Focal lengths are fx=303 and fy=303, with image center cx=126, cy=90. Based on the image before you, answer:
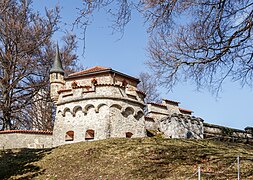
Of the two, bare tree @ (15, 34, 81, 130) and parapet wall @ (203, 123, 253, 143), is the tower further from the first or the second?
parapet wall @ (203, 123, 253, 143)

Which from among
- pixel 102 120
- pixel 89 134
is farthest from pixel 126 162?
pixel 89 134

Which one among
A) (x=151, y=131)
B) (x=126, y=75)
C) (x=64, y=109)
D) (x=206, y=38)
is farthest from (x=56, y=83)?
(x=206, y=38)

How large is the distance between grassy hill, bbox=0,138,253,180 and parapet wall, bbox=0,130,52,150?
3.29 m

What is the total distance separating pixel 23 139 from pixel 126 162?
964cm

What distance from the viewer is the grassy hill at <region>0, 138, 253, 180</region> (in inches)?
408

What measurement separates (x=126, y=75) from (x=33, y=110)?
8.35 metres

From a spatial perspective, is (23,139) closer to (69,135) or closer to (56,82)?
(69,135)

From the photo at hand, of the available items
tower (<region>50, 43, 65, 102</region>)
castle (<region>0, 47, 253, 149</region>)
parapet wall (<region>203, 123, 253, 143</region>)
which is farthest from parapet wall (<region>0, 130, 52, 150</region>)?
parapet wall (<region>203, 123, 253, 143</region>)

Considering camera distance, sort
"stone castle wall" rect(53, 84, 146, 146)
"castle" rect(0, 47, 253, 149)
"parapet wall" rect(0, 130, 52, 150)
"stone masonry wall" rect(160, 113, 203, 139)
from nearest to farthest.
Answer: "stone castle wall" rect(53, 84, 146, 146) → "castle" rect(0, 47, 253, 149) → "parapet wall" rect(0, 130, 52, 150) → "stone masonry wall" rect(160, 113, 203, 139)

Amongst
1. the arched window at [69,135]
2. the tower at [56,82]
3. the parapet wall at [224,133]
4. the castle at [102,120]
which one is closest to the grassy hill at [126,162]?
the castle at [102,120]

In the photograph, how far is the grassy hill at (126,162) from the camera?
10.4 meters

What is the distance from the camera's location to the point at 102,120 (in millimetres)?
18250

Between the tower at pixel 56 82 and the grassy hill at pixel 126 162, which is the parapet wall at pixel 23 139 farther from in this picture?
the grassy hill at pixel 126 162

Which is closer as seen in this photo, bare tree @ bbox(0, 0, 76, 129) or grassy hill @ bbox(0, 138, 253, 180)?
grassy hill @ bbox(0, 138, 253, 180)
